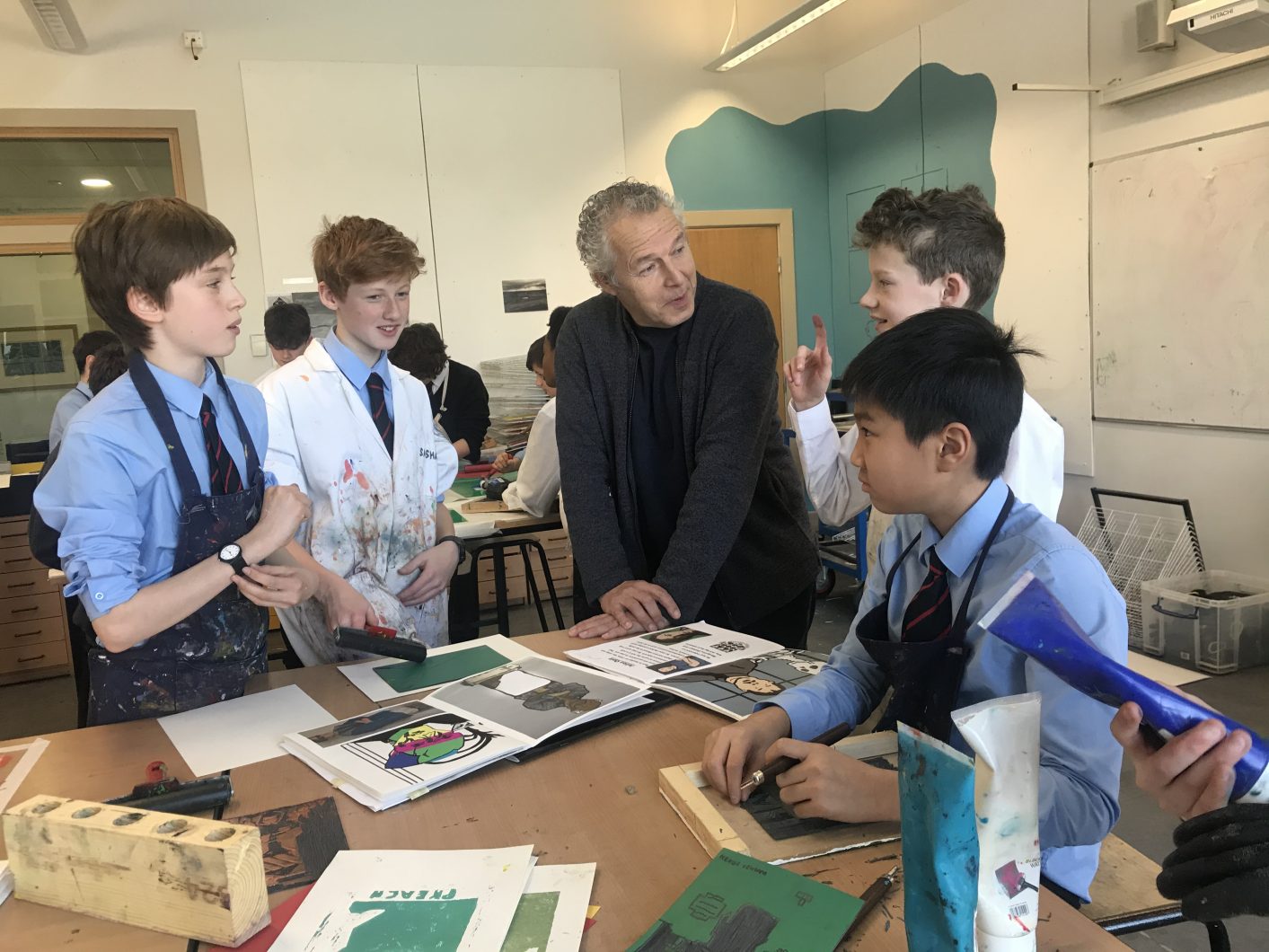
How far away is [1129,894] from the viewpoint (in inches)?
51.3

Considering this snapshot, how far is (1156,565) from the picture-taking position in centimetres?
430

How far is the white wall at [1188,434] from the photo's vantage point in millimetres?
3855

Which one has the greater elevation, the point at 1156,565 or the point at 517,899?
the point at 517,899

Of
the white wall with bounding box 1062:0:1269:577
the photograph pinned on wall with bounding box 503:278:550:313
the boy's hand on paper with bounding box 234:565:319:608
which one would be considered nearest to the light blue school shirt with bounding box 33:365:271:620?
the boy's hand on paper with bounding box 234:565:319:608

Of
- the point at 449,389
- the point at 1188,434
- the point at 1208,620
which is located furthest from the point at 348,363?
the point at 1188,434

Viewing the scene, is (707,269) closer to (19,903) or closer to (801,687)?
(801,687)

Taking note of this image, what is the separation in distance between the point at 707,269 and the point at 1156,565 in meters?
3.41

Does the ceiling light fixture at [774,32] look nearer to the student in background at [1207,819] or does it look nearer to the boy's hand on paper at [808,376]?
the boy's hand on paper at [808,376]

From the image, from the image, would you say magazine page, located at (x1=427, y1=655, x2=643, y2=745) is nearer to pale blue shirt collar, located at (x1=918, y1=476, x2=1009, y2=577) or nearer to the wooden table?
the wooden table

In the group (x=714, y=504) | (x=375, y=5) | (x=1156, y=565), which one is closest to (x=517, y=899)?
(x=714, y=504)

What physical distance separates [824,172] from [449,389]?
3.45 meters

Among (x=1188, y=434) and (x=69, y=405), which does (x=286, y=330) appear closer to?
(x=69, y=405)

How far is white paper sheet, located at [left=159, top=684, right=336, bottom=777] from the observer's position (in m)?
1.31

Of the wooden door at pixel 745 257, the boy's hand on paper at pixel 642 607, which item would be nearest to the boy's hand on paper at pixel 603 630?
the boy's hand on paper at pixel 642 607
